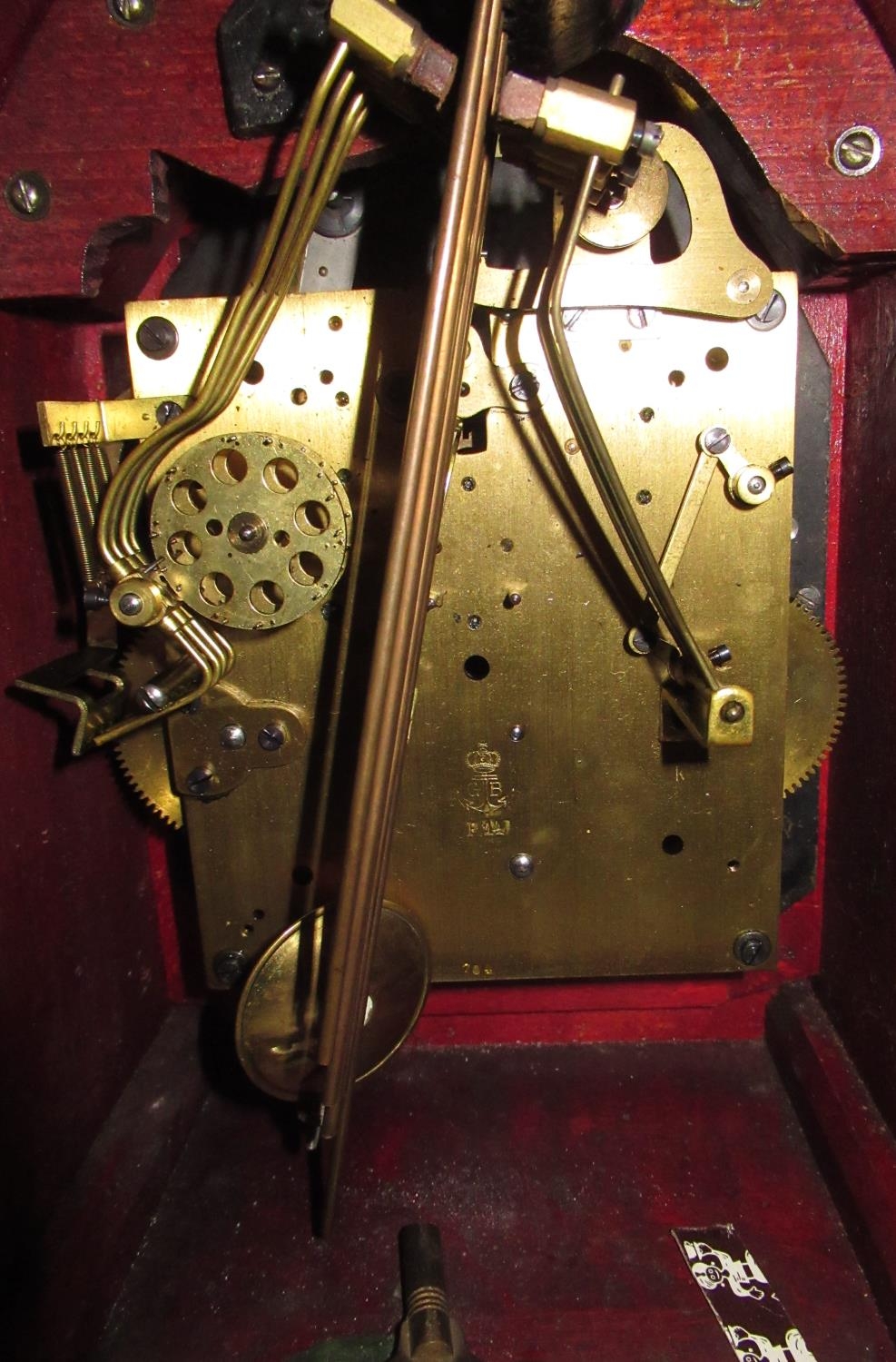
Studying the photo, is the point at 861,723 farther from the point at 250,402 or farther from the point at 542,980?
the point at 250,402

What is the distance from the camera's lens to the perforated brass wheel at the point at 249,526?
2.56 feet

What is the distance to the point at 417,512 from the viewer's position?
585 mm

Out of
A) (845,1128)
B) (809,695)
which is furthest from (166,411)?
(845,1128)

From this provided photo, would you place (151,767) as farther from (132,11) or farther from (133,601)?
(132,11)

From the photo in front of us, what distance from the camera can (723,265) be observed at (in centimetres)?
77

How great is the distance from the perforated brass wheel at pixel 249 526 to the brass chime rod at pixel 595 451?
0.74 ft

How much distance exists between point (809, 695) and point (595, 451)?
383 mm

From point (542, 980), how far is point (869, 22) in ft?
3.41

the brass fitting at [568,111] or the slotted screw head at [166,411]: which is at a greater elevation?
the brass fitting at [568,111]

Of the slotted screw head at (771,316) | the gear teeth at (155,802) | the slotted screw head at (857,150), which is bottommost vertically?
the gear teeth at (155,802)

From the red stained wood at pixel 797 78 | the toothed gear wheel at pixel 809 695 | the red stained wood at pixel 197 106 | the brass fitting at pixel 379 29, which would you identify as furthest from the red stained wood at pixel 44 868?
the toothed gear wheel at pixel 809 695

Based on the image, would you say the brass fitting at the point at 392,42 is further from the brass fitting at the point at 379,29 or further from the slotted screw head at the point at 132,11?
the slotted screw head at the point at 132,11

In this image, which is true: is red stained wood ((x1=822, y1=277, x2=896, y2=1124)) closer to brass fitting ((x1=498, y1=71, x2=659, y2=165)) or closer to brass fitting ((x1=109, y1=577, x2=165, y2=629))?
brass fitting ((x1=498, y1=71, x2=659, y2=165))

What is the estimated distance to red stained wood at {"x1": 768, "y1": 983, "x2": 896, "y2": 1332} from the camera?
2.59 feet
